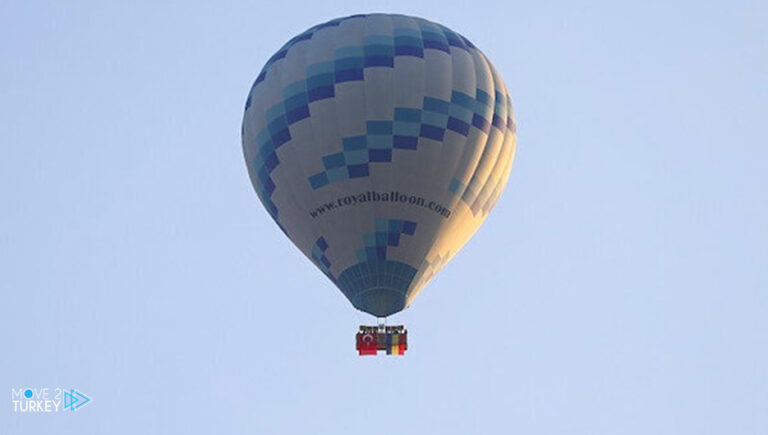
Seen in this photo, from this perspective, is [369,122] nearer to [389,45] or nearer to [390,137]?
[390,137]

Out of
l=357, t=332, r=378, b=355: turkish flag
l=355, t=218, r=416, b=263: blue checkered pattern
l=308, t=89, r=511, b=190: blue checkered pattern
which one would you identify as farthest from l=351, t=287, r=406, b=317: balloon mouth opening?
l=308, t=89, r=511, b=190: blue checkered pattern

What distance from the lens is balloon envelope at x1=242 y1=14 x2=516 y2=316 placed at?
2046 inches

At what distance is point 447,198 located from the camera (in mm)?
52406

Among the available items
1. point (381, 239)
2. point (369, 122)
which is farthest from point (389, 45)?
point (381, 239)

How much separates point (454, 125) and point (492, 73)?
2.92 meters

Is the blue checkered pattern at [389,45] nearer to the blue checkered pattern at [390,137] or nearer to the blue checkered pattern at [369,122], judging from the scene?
the blue checkered pattern at [369,122]

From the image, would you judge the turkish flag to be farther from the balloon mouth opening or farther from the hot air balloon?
the balloon mouth opening

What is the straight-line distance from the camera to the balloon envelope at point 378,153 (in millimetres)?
51969

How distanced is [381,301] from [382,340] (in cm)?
101

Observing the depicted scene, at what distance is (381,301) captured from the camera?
51719 mm

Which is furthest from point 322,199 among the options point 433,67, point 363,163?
point 433,67

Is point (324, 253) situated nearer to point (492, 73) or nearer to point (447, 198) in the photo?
point (447, 198)

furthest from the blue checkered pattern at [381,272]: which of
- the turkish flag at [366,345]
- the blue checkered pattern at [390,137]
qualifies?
the blue checkered pattern at [390,137]

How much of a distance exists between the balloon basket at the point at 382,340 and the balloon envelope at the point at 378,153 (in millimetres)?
529
